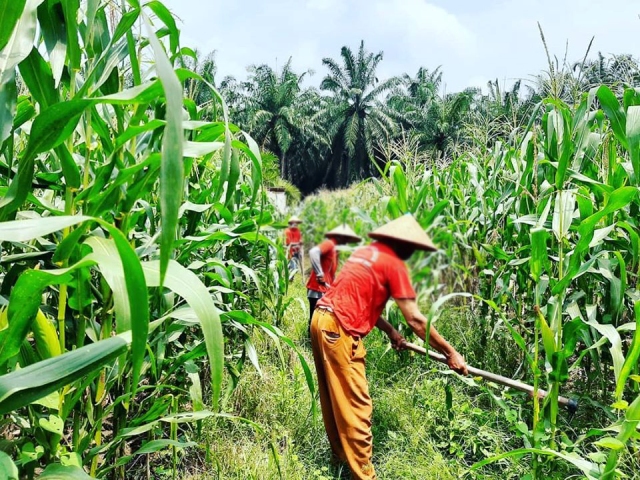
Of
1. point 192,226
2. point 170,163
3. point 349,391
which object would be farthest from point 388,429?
point 170,163

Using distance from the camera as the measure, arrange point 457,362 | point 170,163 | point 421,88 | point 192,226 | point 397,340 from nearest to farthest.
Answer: point 170,163, point 421,88, point 192,226, point 457,362, point 397,340

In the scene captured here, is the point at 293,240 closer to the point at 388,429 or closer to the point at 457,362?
the point at 388,429

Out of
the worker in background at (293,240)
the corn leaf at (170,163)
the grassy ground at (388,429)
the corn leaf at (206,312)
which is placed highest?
the corn leaf at (170,163)

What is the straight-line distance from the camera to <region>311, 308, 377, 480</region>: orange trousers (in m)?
2.01

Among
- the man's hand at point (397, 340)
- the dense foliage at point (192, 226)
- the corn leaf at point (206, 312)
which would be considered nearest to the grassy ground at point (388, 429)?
the dense foliage at point (192, 226)

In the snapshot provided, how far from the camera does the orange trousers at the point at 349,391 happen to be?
2.01 meters

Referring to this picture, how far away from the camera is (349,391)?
2037mm

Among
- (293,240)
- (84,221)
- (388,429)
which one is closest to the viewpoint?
(84,221)

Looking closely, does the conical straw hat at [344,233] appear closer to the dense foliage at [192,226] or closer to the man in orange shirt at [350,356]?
the dense foliage at [192,226]

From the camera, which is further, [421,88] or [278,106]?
[278,106]

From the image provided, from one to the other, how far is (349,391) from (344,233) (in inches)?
59.9

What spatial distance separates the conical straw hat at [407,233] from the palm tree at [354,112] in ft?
1.29

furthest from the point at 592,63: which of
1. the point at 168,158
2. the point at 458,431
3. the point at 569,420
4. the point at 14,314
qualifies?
the point at 14,314

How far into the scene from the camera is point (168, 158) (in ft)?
1.54
